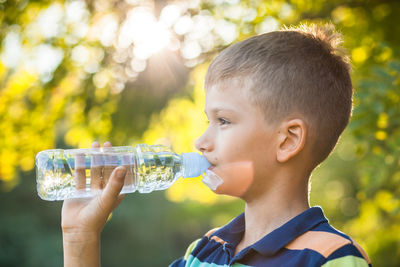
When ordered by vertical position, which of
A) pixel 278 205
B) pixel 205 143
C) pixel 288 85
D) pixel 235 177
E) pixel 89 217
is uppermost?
pixel 288 85

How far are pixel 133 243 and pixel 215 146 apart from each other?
17338mm

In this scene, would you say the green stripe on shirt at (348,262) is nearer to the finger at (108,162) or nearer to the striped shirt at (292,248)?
the striped shirt at (292,248)

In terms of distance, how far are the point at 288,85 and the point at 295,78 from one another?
43mm

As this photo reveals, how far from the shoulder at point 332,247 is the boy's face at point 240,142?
27cm

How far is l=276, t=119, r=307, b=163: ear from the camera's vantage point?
1.75 metres

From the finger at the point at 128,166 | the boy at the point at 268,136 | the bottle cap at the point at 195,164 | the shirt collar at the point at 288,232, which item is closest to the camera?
the shirt collar at the point at 288,232

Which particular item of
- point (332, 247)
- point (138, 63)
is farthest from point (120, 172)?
point (138, 63)

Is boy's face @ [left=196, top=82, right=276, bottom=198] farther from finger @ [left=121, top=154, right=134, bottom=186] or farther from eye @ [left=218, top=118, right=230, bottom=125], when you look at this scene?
finger @ [left=121, top=154, right=134, bottom=186]

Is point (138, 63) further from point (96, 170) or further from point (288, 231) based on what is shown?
point (288, 231)

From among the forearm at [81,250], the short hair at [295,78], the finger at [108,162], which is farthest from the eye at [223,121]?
the forearm at [81,250]

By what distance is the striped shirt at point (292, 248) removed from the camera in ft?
4.86

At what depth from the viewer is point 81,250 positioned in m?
1.88

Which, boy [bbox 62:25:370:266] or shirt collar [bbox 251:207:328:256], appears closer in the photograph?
shirt collar [bbox 251:207:328:256]

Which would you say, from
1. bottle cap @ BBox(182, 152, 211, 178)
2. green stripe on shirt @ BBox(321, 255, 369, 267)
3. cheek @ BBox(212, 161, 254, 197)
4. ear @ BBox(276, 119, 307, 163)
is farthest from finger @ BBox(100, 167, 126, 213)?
green stripe on shirt @ BBox(321, 255, 369, 267)
